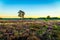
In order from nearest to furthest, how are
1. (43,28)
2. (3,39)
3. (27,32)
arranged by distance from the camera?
1. (3,39)
2. (27,32)
3. (43,28)

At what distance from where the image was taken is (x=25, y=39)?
65.9ft

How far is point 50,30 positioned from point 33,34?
2.28 m

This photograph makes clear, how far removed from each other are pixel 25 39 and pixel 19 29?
2738 mm

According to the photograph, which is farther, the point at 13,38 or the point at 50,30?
the point at 50,30

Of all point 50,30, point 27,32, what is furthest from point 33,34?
point 50,30

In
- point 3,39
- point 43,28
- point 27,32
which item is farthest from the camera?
point 43,28

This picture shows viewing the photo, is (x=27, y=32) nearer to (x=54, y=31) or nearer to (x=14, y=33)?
(x=14, y=33)

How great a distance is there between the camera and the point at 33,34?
821 inches

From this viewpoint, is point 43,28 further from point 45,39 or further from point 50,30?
point 45,39

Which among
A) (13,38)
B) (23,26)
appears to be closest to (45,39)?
(13,38)

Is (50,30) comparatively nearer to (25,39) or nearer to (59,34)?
(59,34)

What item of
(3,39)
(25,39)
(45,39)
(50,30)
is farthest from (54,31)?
(3,39)

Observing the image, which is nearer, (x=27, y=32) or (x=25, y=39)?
(x=25, y=39)

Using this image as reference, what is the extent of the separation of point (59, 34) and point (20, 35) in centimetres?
387
